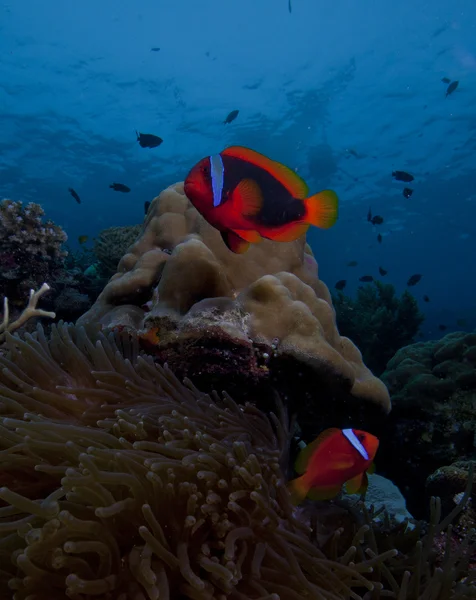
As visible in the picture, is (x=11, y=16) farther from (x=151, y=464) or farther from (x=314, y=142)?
(x=151, y=464)

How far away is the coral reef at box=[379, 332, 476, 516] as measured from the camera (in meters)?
4.78

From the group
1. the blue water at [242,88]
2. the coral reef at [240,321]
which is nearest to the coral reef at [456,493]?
the coral reef at [240,321]

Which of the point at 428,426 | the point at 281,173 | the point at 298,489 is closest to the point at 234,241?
the point at 281,173

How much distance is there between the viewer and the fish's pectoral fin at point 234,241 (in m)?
2.13

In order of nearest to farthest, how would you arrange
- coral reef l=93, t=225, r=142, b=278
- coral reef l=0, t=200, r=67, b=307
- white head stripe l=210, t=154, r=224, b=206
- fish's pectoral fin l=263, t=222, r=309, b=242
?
white head stripe l=210, t=154, r=224, b=206 < fish's pectoral fin l=263, t=222, r=309, b=242 < coral reef l=0, t=200, r=67, b=307 < coral reef l=93, t=225, r=142, b=278

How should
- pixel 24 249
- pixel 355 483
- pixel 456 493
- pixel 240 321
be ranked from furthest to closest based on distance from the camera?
pixel 24 249 → pixel 456 493 → pixel 240 321 → pixel 355 483

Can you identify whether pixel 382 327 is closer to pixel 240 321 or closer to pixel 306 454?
pixel 240 321

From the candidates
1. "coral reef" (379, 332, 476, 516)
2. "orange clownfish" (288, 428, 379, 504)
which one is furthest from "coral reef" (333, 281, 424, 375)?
"orange clownfish" (288, 428, 379, 504)

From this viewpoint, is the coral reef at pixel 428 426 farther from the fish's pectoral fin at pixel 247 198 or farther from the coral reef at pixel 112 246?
the coral reef at pixel 112 246

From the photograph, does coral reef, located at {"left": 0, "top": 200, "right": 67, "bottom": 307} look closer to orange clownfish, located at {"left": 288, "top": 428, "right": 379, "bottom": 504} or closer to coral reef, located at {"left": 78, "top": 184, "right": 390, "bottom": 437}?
coral reef, located at {"left": 78, "top": 184, "right": 390, "bottom": 437}

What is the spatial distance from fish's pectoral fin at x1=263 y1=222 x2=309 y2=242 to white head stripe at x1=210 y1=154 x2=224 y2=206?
0.34 metres

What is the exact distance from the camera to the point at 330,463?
2.06 metres

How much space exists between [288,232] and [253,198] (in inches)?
10.5

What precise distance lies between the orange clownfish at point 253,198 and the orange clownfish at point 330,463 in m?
1.10
